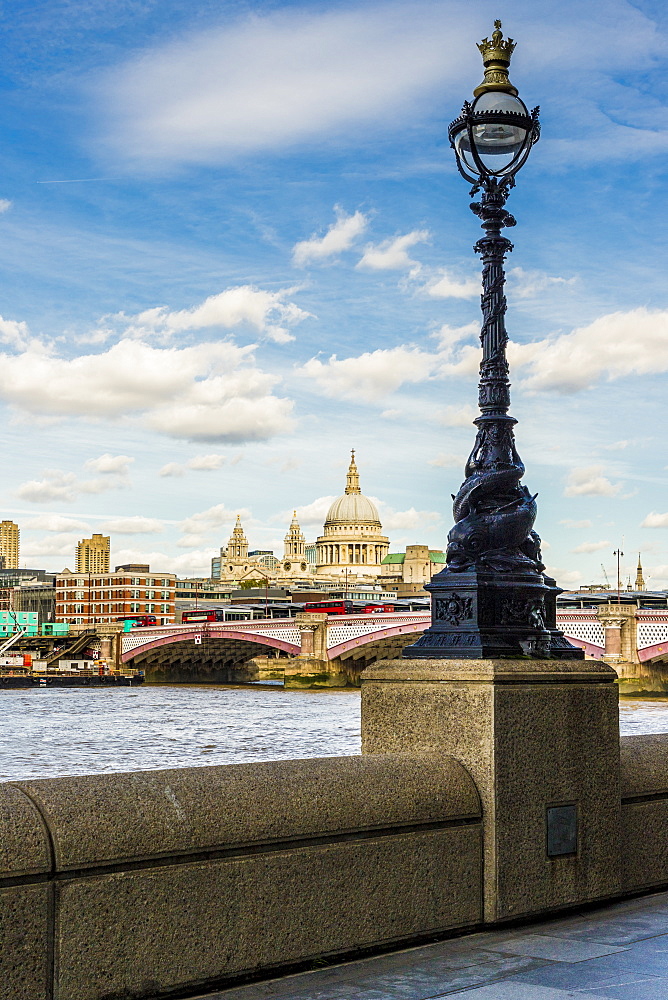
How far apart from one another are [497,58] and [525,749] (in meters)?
3.81

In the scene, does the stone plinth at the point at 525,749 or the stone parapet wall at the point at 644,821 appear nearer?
the stone plinth at the point at 525,749

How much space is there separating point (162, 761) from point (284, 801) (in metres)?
26.7

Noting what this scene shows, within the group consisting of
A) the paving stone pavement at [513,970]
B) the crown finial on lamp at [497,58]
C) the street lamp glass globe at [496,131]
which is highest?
the crown finial on lamp at [497,58]

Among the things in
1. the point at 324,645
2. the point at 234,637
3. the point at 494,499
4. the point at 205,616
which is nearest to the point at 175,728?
the point at 324,645

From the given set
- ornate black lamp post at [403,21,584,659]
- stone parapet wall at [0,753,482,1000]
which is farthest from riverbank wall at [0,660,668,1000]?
ornate black lamp post at [403,21,584,659]

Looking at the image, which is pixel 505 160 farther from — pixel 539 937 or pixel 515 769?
pixel 539 937

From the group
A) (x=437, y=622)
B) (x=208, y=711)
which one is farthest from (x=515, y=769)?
(x=208, y=711)

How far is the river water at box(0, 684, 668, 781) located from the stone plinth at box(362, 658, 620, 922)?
58.9 ft

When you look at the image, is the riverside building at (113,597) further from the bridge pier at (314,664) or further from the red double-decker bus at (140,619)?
the bridge pier at (314,664)

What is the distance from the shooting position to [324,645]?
80.2 metres

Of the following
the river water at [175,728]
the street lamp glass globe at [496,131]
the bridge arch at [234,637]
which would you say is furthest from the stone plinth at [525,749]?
the bridge arch at [234,637]

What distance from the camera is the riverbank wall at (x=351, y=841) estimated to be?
413 centimetres

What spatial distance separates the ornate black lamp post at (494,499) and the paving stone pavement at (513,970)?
4.12 feet

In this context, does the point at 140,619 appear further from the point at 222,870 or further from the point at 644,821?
the point at 222,870
